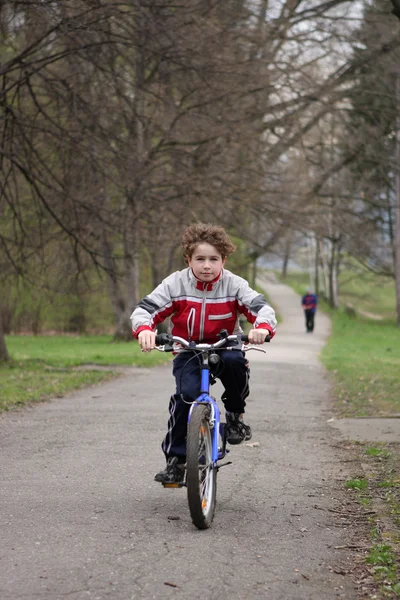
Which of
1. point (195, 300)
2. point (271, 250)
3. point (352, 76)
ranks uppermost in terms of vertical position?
point (352, 76)

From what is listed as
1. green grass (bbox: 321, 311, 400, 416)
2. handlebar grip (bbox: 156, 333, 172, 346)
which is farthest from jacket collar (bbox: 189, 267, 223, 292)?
green grass (bbox: 321, 311, 400, 416)

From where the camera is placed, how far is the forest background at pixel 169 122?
1443cm

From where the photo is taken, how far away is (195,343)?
5.60 metres

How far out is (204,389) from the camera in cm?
564

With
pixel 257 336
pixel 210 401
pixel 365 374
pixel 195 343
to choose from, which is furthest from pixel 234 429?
pixel 365 374

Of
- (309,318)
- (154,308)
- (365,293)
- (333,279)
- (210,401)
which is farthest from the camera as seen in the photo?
(365,293)

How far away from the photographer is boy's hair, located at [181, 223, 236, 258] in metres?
5.79

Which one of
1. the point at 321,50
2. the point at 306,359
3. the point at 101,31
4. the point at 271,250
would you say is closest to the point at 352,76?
the point at 321,50

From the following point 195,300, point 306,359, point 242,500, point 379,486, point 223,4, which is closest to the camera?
point 195,300

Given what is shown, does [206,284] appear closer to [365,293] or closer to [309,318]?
[309,318]

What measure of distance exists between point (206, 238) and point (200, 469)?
142 centimetres

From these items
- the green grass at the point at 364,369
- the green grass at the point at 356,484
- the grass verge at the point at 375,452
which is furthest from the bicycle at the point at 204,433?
the green grass at the point at 364,369

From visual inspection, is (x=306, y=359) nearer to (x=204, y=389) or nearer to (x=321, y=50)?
(x=321, y=50)

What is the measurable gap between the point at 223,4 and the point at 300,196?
10.3 metres
